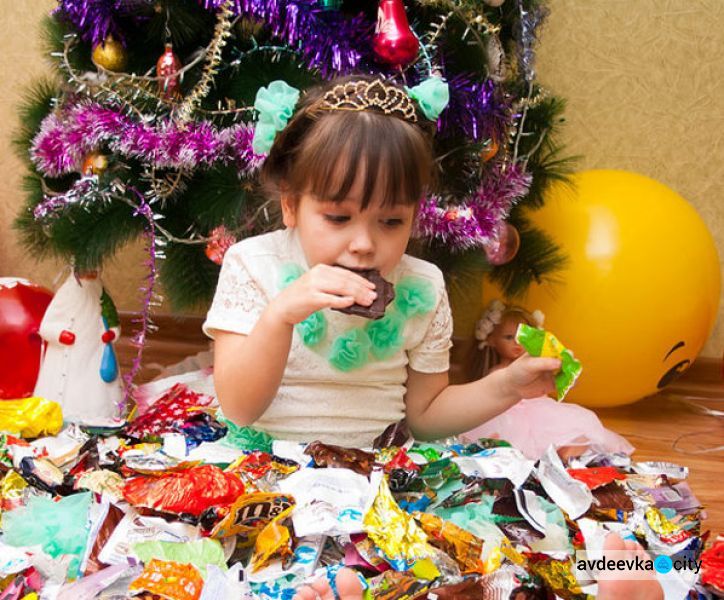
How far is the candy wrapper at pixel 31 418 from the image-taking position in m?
1.16

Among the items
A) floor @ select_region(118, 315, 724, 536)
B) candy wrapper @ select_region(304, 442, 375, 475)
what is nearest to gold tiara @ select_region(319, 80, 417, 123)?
candy wrapper @ select_region(304, 442, 375, 475)

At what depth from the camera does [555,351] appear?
0.97m

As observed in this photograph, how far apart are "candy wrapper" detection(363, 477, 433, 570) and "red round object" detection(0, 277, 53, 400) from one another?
0.85 metres

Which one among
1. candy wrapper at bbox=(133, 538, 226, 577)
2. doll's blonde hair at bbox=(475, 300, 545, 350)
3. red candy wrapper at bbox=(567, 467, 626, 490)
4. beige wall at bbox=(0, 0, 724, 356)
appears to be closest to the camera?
candy wrapper at bbox=(133, 538, 226, 577)

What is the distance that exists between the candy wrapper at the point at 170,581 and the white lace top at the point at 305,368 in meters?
0.31

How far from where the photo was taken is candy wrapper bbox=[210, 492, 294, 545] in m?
0.82

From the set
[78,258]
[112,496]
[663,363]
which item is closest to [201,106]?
[78,258]

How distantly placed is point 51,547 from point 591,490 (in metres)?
0.60

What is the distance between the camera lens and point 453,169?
142 centimetres

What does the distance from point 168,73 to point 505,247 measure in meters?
0.67

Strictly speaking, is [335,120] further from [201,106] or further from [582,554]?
[582,554]

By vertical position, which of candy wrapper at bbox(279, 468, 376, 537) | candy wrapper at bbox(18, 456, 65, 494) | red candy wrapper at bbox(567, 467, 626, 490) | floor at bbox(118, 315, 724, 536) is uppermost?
red candy wrapper at bbox(567, 467, 626, 490)

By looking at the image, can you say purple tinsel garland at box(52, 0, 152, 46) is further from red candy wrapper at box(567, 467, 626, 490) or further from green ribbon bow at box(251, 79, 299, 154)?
red candy wrapper at box(567, 467, 626, 490)

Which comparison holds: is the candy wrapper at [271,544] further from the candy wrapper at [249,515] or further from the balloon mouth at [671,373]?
the balloon mouth at [671,373]
